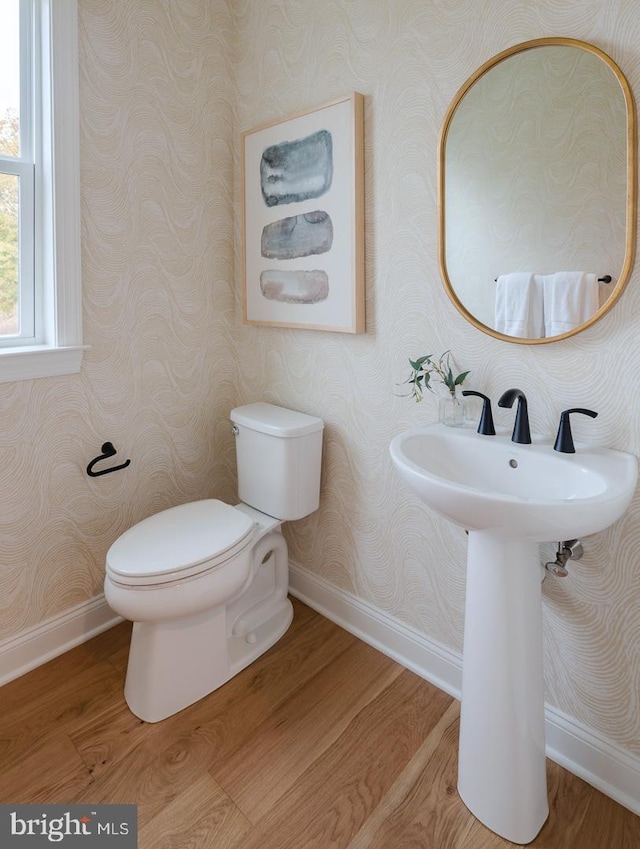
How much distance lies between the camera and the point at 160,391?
2045mm

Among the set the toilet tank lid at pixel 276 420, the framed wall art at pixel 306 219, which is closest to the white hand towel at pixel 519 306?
the framed wall art at pixel 306 219

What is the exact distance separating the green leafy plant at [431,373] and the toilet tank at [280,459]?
0.43m

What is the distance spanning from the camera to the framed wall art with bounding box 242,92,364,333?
170 centimetres

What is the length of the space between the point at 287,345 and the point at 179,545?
2.83 feet

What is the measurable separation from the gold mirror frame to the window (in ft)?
3.79

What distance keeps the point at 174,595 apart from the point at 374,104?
62.6 inches

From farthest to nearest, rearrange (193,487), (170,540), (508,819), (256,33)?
(193,487)
(256,33)
(170,540)
(508,819)

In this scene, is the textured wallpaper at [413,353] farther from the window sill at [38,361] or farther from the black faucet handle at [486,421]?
the window sill at [38,361]

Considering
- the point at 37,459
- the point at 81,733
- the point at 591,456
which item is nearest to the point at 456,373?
the point at 591,456

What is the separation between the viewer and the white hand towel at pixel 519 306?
1340 mm

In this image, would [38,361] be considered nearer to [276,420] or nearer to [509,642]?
[276,420]

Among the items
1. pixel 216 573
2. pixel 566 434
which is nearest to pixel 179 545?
pixel 216 573

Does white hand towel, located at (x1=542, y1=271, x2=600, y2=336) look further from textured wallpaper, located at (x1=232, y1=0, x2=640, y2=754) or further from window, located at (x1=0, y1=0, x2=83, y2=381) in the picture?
window, located at (x1=0, y1=0, x2=83, y2=381)

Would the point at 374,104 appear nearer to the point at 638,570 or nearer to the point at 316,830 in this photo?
the point at 638,570
